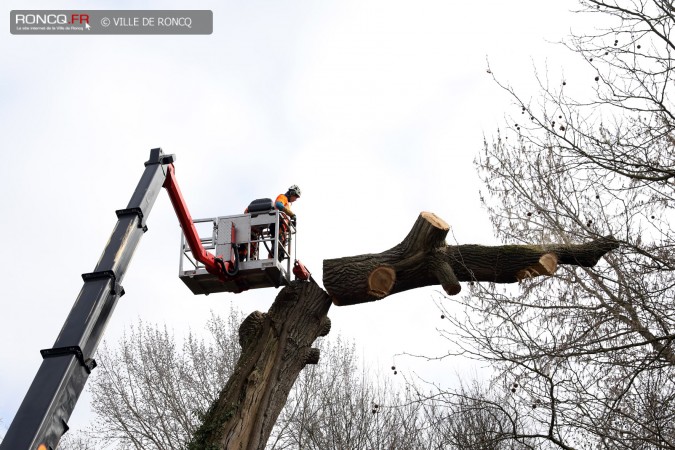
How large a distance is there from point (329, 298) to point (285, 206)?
4.83 ft

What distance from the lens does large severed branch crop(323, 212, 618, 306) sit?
8.55 m

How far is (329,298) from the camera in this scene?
921 centimetres

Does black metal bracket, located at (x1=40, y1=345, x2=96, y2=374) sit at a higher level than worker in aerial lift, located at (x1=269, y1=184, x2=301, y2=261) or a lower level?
lower

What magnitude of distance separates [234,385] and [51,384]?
302cm

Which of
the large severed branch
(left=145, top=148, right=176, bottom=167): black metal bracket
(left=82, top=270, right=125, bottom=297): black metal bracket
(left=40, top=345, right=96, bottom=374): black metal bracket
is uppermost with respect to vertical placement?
(left=145, top=148, right=176, bottom=167): black metal bracket

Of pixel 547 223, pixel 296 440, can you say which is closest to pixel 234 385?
pixel 547 223

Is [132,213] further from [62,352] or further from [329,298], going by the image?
[329,298]

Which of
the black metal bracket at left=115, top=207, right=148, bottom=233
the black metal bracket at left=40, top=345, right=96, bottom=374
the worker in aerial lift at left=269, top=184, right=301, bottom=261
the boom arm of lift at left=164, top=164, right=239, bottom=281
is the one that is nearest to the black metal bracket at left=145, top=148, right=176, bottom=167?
the boom arm of lift at left=164, top=164, right=239, bottom=281

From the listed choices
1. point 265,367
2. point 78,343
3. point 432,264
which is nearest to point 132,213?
point 78,343

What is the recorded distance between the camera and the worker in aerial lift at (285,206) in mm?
10000

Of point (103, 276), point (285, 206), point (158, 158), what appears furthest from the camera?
point (285, 206)

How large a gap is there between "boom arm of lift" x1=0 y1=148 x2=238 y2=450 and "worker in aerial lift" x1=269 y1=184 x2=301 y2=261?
2100mm

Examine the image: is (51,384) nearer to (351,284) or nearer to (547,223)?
(351,284)

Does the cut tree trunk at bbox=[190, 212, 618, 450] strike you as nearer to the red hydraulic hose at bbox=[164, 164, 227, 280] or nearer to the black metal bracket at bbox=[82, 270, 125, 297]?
the red hydraulic hose at bbox=[164, 164, 227, 280]
